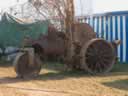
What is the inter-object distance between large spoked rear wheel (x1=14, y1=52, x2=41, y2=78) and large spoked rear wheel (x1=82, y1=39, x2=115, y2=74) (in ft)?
5.18

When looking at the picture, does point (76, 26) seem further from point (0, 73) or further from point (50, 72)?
point (0, 73)

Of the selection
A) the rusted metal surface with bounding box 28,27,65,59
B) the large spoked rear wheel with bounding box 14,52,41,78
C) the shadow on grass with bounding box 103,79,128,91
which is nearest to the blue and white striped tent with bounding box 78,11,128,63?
the rusted metal surface with bounding box 28,27,65,59

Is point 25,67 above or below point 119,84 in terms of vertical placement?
above

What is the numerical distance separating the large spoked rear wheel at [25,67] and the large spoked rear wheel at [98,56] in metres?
1.58

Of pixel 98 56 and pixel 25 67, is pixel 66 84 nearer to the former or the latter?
pixel 25 67

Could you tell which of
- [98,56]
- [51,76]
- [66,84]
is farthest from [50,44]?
[66,84]

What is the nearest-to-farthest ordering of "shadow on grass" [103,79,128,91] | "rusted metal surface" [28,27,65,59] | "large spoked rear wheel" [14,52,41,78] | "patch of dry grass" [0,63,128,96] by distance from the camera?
"patch of dry grass" [0,63,128,96] → "shadow on grass" [103,79,128,91] → "large spoked rear wheel" [14,52,41,78] → "rusted metal surface" [28,27,65,59]

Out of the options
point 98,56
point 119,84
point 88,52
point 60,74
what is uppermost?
point 88,52

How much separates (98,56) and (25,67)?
254 centimetres

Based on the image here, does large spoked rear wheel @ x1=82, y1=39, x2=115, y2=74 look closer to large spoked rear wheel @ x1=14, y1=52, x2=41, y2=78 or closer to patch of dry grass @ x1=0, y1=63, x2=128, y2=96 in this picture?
patch of dry grass @ x1=0, y1=63, x2=128, y2=96

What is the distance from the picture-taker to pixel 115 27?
1700 centimetres

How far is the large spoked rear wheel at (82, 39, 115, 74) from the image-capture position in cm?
1271

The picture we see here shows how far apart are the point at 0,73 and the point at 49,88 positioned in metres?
3.86

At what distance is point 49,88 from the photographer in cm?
1002
